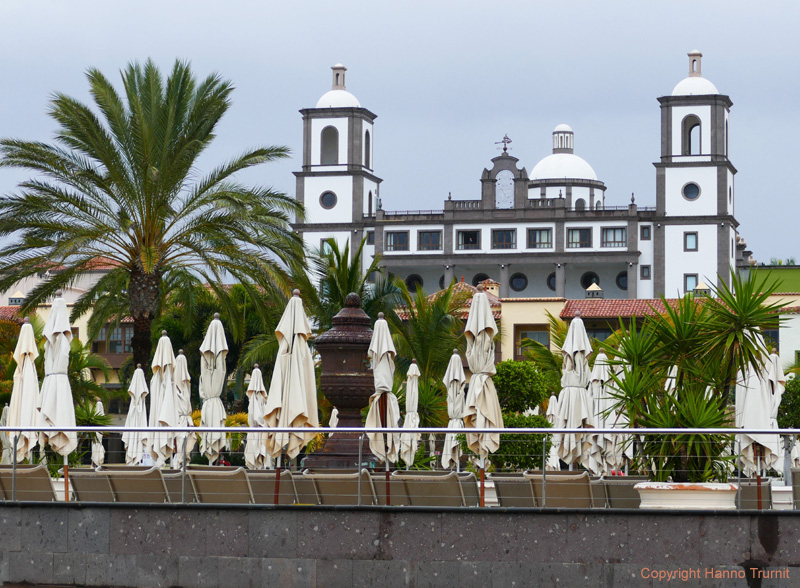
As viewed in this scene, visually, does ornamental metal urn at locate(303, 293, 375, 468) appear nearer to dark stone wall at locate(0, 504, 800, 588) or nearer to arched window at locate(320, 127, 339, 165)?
dark stone wall at locate(0, 504, 800, 588)

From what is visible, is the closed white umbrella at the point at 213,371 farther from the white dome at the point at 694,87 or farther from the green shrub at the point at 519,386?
the white dome at the point at 694,87

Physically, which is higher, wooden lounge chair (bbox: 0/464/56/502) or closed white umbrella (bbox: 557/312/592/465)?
closed white umbrella (bbox: 557/312/592/465)

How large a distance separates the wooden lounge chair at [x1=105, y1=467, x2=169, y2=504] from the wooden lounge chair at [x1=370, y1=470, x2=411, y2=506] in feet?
7.15

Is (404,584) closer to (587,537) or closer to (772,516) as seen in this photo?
(587,537)

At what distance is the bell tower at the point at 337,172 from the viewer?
99.7 meters

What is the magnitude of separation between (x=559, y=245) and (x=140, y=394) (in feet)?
233

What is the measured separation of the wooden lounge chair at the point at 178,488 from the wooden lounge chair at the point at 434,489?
2.15m

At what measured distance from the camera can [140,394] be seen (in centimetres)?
2531

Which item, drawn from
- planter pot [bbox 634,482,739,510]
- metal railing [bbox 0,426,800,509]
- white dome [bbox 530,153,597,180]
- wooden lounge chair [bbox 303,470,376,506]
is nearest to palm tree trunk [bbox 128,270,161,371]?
metal railing [bbox 0,426,800,509]

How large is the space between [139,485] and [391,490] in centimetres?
265

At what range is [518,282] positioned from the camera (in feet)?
315

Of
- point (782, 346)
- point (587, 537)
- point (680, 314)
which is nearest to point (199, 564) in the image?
point (587, 537)

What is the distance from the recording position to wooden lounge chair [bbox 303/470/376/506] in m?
13.9

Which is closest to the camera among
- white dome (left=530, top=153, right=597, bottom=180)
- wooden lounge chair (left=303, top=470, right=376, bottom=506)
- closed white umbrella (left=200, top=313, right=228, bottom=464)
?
wooden lounge chair (left=303, top=470, right=376, bottom=506)
